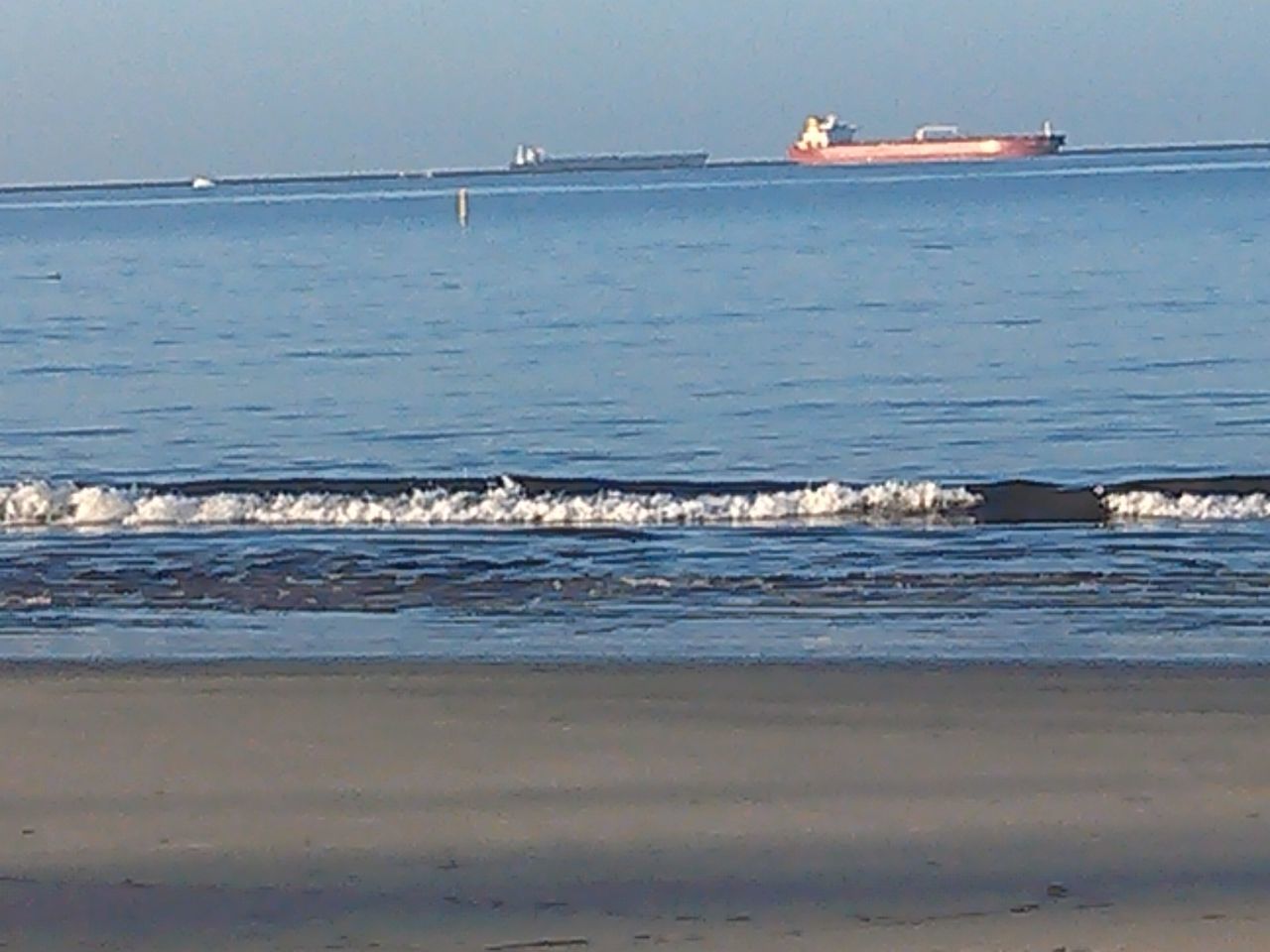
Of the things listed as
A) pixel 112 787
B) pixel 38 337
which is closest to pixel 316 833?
pixel 112 787

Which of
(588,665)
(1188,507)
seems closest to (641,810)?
(588,665)

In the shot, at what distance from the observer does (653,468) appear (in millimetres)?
17672

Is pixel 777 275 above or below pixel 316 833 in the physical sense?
above

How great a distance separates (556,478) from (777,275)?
2529 cm

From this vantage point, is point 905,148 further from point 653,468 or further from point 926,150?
point 653,468

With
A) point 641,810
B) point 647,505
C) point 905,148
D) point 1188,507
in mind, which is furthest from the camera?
point 905,148

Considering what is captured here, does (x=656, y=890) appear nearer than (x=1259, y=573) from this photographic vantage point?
Yes

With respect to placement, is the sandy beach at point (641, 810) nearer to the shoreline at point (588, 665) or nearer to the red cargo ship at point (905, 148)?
the shoreline at point (588, 665)

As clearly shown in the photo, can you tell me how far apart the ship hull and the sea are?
12341 cm

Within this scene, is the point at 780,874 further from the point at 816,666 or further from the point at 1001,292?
the point at 1001,292

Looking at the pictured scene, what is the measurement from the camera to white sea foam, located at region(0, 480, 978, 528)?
14992mm

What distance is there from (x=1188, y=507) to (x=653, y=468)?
177 inches

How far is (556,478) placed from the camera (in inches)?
676

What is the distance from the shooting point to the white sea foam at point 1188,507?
567 inches
